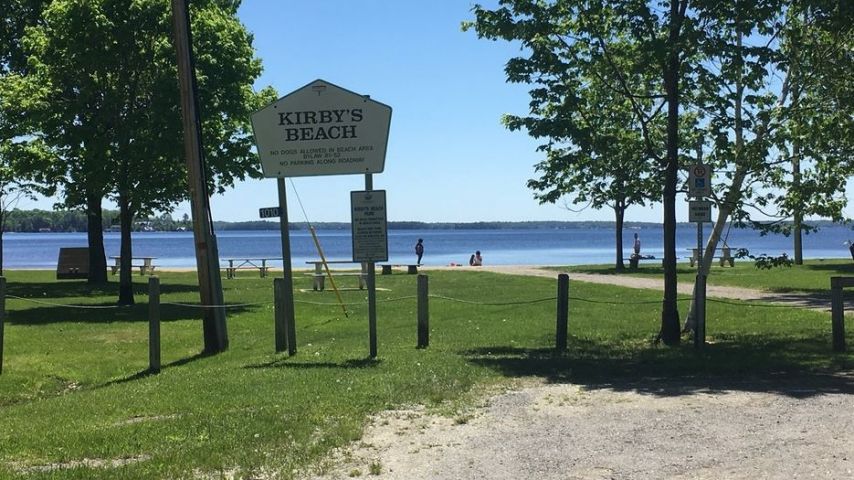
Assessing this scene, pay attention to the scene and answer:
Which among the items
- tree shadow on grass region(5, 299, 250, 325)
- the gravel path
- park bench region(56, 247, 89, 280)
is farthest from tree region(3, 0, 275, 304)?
the gravel path

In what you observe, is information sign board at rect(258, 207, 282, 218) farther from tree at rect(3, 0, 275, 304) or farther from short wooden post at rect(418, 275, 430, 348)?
tree at rect(3, 0, 275, 304)

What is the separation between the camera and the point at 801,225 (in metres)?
13.4

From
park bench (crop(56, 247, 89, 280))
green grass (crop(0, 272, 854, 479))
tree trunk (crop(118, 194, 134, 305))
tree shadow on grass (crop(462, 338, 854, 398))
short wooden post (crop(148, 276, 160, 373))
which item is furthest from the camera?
park bench (crop(56, 247, 89, 280))

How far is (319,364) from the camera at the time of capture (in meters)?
10.7

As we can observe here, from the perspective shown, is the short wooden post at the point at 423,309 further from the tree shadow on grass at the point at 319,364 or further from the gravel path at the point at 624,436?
the gravel path at the point at 624,436

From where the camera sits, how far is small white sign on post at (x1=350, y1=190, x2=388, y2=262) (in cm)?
1120

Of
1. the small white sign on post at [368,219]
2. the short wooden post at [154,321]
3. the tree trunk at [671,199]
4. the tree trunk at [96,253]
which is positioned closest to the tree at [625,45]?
the tree trunk at [671,199]

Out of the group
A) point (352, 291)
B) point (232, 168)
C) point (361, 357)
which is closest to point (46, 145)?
point (232, 168)

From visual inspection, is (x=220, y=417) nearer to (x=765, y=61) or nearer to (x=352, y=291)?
(x=765, y=61)

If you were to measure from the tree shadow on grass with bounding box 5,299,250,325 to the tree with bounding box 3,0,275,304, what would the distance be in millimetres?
2065

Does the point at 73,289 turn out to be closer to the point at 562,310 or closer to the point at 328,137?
the point at 328,137

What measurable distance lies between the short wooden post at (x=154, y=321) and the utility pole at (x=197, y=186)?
150cm

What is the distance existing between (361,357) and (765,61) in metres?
6.97

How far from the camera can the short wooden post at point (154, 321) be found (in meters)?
10.7
